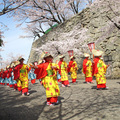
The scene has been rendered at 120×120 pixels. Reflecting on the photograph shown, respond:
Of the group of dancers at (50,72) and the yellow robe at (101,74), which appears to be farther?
the yellow robe at (101,74)

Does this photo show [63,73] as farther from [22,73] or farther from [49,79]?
[49,79]

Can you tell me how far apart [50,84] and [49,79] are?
0.53ft

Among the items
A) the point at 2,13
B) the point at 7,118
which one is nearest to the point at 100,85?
the point at 7,118

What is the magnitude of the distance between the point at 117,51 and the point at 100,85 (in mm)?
8262

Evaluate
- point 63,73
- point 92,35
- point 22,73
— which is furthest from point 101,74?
point 92,35

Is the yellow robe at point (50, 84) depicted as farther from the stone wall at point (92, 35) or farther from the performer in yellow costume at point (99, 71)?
the stone wall at point (92, 35)

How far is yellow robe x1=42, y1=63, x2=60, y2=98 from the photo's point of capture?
4621 mm

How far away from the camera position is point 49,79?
479 centimetres

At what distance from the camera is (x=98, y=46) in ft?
51.3

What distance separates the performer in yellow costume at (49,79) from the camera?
464 cm

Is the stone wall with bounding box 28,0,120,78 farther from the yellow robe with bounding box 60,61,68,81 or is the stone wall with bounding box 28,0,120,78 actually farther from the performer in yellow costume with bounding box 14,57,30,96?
the performer in yellow costume with bounding box 14,57,30,96

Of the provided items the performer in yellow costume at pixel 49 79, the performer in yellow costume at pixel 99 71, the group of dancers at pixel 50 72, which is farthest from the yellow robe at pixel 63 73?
the performer in yellow costume at pixel 49 79

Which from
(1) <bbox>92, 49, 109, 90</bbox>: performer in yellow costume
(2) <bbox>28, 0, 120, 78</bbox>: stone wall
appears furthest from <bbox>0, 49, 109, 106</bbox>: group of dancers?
(2) <bbox>28, 0, 120, 78</bbox>: stone wall

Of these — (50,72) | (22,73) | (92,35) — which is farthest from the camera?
(92,35)
